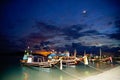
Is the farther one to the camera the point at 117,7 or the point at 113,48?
the point at 113,48

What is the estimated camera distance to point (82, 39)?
8500 mm

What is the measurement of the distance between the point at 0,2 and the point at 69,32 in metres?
4.04

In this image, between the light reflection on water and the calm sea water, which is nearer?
the light reflection on water

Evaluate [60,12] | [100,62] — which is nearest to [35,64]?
[60,12]

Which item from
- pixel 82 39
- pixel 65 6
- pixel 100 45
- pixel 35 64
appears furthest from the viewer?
pixel 35 64

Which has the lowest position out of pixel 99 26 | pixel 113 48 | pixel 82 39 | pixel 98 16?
pixel 113 48

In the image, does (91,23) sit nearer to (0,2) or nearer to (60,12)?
(60,12)

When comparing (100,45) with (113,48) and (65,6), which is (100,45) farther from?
(65,6)

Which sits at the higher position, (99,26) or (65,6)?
(65,6)

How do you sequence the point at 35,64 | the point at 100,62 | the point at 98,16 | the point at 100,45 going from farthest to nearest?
the point at 100,62
the point at 35,64
the point at 100,45
the point at 98,16

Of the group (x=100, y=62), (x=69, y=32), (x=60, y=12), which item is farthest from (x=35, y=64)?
(x=100, y=62)

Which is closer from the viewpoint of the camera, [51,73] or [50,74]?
[50,74]

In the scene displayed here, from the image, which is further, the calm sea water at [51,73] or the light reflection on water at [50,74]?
the calm sea water at [51,73]

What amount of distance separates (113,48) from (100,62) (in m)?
7.31
